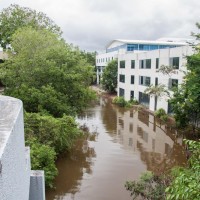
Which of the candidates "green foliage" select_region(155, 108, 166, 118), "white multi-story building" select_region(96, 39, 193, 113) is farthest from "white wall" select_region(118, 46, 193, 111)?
"green foliage" select_region(155, 108, 166, 118)

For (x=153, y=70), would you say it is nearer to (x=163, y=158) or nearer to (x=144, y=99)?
(x=144, y=99)

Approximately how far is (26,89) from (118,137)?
703 cm

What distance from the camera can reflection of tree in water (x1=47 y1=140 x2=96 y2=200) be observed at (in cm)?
1127

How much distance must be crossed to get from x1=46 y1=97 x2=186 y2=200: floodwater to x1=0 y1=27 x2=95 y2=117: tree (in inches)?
115

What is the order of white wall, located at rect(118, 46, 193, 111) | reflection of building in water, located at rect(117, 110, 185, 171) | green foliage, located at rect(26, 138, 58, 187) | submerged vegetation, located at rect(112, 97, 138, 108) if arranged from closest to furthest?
green foliage, located at rect(26, 138, 58, 187) < reflection of building in water, located at rect(117, 110, 185, 171) < white wall, located at rect(118, 46, 193, 111) < submerged vegetation, located at rect(112, 97, 138, 108)

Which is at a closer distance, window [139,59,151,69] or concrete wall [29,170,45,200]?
concrete wall [29,170,45,200]

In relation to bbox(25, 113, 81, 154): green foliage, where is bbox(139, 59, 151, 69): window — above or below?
above

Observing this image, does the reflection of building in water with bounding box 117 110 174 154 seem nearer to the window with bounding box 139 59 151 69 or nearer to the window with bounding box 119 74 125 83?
the window with bounding box 139 59 151 69

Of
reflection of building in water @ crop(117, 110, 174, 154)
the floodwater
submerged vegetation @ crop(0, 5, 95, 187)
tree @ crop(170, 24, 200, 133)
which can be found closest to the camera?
the floodwater

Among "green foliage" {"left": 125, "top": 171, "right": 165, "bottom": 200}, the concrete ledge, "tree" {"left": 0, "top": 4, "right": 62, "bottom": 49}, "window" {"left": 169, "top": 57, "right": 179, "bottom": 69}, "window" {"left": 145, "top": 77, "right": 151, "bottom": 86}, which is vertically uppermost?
"tree" {"left": 0, "top": 4, "right": 62, "bottom": 49}

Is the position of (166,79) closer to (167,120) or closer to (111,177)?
(167,120)

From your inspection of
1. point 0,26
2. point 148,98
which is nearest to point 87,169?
point 148,98

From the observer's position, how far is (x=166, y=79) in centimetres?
2598

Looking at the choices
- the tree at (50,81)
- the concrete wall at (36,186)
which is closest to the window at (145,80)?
the tree at (50,81)
